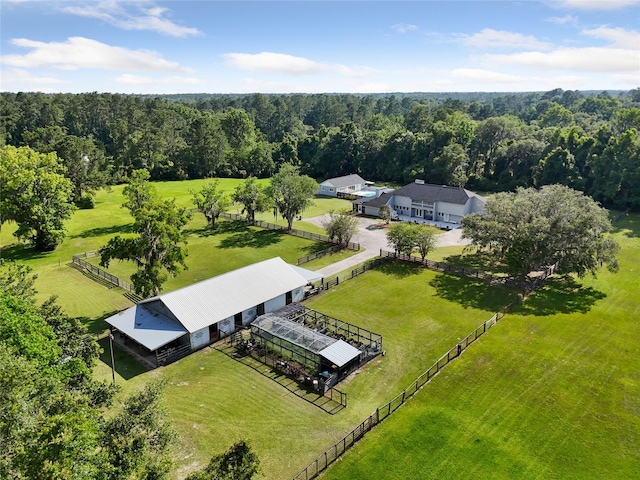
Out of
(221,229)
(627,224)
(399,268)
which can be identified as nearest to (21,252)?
(221,229)

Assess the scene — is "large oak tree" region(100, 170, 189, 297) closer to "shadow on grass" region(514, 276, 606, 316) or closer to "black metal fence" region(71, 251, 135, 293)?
"black metal fence" region(71, 251, 135, 293)

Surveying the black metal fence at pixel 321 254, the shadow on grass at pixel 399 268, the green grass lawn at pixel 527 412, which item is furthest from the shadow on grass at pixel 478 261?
the black metal fence at pixel 321 254

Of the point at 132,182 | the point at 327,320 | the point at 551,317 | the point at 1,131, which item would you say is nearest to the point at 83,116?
the point at 1,131

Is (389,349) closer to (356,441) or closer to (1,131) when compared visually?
(356,441)

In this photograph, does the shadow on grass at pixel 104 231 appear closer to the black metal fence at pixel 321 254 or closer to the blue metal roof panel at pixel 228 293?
the black metal fence at pixel 321 254

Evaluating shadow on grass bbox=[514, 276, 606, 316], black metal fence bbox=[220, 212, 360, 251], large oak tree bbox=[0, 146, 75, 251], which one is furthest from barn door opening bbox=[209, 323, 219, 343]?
large oak tree bbox=[0, 146, 75, 251]


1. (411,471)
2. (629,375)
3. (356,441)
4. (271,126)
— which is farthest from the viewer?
(271,126)
